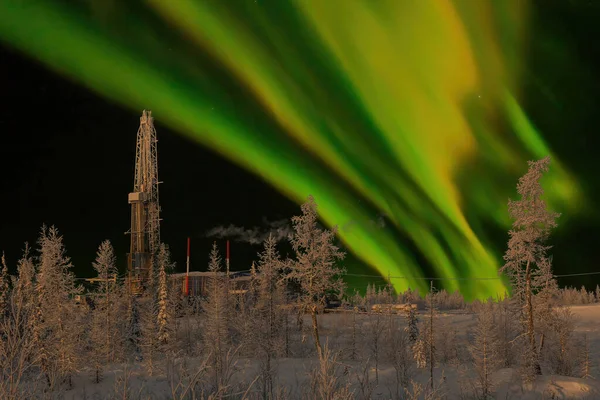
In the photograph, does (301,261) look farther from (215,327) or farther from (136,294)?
(136,294)

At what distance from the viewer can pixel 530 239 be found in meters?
39.1

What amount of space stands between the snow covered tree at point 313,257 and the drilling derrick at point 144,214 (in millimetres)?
42192

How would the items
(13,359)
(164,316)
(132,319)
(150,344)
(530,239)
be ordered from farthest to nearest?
1. (132,319)
2. (164,316)
3. (150,344)
4. (530,239)
5. (13,359)

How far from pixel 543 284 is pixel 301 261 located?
19.2 metres

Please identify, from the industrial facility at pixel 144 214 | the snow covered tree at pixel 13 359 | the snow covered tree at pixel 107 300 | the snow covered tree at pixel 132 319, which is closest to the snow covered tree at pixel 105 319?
the snow covered tree at pixel 107 300

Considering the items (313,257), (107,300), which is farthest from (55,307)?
(313,257)

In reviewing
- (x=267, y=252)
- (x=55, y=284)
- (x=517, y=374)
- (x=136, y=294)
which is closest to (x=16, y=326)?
(x=55, y=284)

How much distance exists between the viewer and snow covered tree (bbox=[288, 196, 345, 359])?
44.6m

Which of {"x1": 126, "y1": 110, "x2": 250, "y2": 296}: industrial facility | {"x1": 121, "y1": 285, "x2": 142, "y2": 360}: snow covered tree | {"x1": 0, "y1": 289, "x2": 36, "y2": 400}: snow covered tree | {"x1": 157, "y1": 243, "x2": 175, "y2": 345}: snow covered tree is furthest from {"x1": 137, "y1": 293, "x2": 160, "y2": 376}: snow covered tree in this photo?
{"x1": 0, "y1": 289, "x2": 36, "y2": 400}: snow covered tree

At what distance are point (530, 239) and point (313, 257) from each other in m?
16.8

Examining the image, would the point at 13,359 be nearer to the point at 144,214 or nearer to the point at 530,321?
the point at 530,321

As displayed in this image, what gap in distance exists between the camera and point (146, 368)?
4850 cm

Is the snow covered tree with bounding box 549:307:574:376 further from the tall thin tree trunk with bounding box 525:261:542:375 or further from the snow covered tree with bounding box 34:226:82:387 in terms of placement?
the snow covered tree with bounding box 34:226:82:387

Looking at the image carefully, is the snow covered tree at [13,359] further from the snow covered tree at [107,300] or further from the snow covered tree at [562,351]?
the snow covered tree at [562,351]
